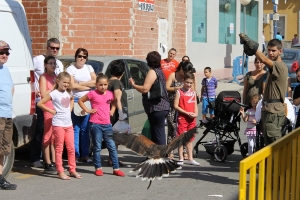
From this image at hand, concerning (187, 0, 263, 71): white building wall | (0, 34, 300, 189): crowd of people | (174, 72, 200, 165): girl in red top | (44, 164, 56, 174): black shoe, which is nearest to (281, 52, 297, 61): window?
(187, 0, 263, 71): white building wall

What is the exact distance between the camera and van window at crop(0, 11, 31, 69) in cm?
879

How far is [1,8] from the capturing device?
28.7 ft

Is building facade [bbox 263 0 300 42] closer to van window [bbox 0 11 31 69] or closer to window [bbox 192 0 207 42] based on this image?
window [bbox 192 0 207 42]

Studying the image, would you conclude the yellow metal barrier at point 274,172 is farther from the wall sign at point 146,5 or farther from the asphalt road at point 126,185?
the wall sign at point 146,5

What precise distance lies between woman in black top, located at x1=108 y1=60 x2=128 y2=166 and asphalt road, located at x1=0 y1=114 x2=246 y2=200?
0.83 meters

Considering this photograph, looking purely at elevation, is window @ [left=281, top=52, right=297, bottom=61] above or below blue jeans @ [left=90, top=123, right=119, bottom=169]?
above

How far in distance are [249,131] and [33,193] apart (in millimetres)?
3599

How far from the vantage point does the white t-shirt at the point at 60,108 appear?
28.9 feet

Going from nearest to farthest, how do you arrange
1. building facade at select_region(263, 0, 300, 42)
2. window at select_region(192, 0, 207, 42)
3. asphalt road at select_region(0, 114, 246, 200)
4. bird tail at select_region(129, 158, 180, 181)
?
bird tail at select_region(129, 158, 180, 181) < asphalt road at select_region(0, 114, 246, 200) < window at select_region(192, 0, 207, 42) < building facade at select_region(263, 0, 300, 42)

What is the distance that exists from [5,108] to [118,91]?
1.92m

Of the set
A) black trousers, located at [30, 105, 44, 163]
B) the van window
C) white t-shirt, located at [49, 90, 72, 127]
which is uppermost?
the van window

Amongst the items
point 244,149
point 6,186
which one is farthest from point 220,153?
point 6,186

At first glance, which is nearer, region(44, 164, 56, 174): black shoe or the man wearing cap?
the man wearing cap

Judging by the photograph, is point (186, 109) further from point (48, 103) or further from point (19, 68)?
point (19, 68)
